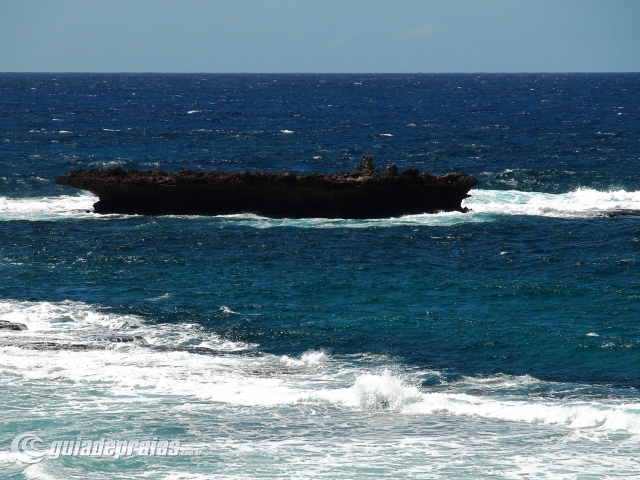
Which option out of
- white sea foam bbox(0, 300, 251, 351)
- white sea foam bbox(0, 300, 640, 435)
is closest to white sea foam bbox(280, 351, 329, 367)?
white sea foam bbox(0, 300, 640, 435)

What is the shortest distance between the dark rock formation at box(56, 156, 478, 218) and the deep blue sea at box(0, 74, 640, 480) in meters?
0.91

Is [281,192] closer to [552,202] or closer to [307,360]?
[552,202]

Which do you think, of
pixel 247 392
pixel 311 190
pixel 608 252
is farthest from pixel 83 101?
pixel 247 392

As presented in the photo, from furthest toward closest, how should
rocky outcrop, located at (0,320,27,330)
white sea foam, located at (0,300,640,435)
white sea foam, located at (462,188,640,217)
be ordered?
white sea foam, located at (462,188,640,217)
rocky outcrop, located at (0,320,27,330)
white sea foam, located at (0,300,640,435)

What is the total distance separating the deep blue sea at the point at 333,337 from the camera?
16609mm

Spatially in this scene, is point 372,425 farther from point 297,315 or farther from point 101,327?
point 101,327

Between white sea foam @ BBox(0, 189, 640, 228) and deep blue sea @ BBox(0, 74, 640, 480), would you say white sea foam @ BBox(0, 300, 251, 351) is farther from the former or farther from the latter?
white sea foam @ BBox(0, 189, 640, 228)

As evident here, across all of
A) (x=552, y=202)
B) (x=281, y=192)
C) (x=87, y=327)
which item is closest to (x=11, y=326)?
(x=87, y=327)

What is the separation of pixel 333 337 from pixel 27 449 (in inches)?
381

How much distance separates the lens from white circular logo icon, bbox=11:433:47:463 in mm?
15828

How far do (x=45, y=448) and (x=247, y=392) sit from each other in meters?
4.81

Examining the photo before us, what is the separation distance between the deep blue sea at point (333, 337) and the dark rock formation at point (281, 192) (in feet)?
2.99

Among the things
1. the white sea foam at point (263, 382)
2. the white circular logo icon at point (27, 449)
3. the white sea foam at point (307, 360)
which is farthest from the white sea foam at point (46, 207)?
the white circular logo icon at point (27, 449)

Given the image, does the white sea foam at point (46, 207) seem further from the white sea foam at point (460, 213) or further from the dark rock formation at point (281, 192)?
the dark rock formation at point (281, 192)
